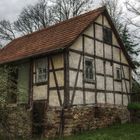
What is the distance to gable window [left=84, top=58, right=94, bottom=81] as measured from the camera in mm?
19948

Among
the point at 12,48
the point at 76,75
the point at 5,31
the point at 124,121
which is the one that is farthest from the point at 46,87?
the point at 5,31

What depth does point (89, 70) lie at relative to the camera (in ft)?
66.4

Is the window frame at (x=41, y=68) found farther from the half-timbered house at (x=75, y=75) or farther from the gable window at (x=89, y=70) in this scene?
the gable window at (x=89, y=70)

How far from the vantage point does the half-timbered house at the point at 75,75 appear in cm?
1728

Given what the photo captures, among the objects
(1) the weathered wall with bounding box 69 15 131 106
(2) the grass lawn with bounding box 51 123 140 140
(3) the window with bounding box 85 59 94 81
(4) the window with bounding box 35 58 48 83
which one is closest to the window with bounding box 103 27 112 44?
(1) the weathered wall with bounding box 69 15 131 106

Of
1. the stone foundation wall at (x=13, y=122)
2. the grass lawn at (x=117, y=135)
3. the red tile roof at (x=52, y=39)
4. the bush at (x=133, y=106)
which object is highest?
the red tile roof at (x=52, y=39)

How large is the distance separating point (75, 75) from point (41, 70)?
237 cm

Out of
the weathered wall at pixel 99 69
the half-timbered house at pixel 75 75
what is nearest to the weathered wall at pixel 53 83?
the half-timbered house at pixel 75 75

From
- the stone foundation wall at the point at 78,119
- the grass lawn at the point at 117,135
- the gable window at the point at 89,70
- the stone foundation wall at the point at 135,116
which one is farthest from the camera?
the stone foundation wall at the point at 135,116

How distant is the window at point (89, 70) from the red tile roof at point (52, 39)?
1.93 m

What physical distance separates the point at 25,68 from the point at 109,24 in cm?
630

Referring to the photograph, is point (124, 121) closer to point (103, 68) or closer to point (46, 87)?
point (103, 68)

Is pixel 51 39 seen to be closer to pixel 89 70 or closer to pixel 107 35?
→ pixel 89 70

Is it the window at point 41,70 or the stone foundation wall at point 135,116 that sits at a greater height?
the window at point 41,70
